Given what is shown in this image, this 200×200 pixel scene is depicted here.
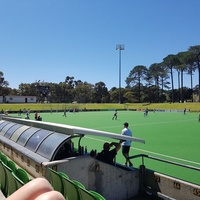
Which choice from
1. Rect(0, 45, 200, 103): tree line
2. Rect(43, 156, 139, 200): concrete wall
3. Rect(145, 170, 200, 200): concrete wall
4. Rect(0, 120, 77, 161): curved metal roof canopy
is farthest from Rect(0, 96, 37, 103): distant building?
Rect(145, 170, 200, 200): concrete wall

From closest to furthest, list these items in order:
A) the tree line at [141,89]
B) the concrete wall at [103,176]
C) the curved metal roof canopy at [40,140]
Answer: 1. the concrete wall at [103,176]
2. the curved metal roof canopy at [40,140]
3. the tree line at [141,89]

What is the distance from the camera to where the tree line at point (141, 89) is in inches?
3905

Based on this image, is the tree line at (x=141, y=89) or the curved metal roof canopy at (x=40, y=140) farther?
the tree line at (x=141, y=89)

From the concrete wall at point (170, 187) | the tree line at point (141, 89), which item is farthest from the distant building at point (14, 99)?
the concrete wall at point (170, 187)

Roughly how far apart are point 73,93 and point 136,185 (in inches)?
4606

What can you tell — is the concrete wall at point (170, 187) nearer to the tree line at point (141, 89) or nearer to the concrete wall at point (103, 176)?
the concrete wall at point (103, 176)

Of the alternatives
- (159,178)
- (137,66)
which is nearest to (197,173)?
(159,178)

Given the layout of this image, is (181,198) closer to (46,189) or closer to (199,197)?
(199,197)

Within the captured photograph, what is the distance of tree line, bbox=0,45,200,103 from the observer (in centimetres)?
9919

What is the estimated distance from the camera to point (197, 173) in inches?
404

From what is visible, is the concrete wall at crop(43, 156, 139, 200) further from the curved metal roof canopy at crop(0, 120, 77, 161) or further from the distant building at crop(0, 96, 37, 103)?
the distant building at crop(0, 96, 37, 103)

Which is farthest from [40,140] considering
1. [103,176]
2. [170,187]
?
[170,187]

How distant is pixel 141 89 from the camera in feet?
386

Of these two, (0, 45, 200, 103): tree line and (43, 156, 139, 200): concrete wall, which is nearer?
(43, 156, 139, 200): concrete wall
